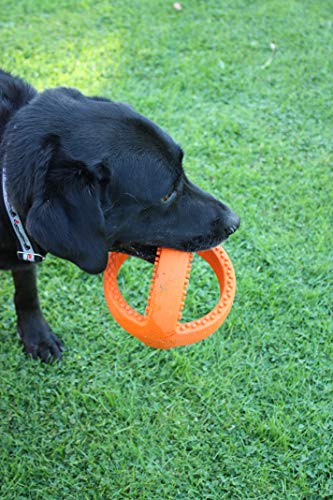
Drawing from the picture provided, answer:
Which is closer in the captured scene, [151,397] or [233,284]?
[233,284]

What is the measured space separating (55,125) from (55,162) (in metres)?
0.19

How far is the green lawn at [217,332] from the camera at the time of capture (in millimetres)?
2740

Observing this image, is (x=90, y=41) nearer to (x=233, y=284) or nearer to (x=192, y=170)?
(x=192, y=170)

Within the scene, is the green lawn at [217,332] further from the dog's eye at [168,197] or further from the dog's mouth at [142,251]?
the dog's eye at [168,197]

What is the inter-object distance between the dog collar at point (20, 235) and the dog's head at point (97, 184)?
11 centimetres

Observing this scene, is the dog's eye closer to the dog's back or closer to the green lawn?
the dog's back

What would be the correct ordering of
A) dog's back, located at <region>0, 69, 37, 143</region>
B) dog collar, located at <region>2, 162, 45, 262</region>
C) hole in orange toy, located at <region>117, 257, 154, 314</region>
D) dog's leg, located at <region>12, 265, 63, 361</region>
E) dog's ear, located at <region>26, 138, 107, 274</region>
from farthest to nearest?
hole in orange toy, located at <region>117, 257, 154, 314</region>, dog's leg, located at <region>12, 265, 63, 361</region>, dog's back, located at <region>0, 69, 37, 143</region>, dog collar, located at <region>2, 162, 45, 262</region>, dog's ear, located at <region>26, 138, 107, 274</region>

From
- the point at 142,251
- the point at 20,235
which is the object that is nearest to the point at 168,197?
the point at 142,251

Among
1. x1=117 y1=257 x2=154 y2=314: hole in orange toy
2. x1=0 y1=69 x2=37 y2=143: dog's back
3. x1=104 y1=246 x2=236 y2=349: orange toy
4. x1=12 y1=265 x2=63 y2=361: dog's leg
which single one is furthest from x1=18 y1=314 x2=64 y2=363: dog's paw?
x1=0 y1=69 x2=37 y2=143: dog's back

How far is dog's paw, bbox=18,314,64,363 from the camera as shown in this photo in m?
3.16

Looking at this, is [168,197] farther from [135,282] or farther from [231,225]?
[135,282]

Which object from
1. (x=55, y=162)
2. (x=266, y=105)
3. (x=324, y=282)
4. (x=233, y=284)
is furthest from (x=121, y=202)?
(x=266, y=105)

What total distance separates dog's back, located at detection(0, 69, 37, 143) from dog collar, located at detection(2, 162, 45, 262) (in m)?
0.28

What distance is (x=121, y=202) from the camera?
7.84 feet
